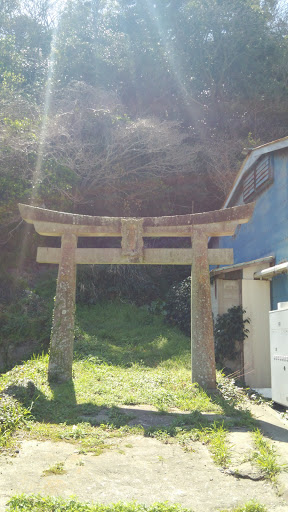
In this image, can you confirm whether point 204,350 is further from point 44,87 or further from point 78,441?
point 44,87

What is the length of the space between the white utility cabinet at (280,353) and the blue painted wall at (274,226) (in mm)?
1948

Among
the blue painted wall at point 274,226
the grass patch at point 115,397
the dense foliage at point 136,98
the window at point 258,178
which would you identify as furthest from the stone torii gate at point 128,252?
the dense foliage at point 136,98

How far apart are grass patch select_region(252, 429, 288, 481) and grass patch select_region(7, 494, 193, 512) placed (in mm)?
1242

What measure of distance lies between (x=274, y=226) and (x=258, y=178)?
1.73m

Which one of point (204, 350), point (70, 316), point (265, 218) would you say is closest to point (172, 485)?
point (204, 350)

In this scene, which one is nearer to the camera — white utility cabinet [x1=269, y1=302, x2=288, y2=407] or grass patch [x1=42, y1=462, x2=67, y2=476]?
grass patch [x1=42, y1=462, x2=67, y2=476]

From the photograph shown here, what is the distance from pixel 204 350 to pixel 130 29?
18.7 meters

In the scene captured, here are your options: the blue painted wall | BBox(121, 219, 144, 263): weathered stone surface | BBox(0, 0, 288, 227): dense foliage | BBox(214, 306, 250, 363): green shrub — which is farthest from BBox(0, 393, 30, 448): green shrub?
BBox(0, 0, 288, 227): dense foliage

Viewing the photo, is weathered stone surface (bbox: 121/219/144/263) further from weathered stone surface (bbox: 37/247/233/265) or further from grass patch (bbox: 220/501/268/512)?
grass patch (bbox: 220/501/268/512)

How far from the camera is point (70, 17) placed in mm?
21297

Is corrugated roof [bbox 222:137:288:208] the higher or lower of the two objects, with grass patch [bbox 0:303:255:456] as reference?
higher

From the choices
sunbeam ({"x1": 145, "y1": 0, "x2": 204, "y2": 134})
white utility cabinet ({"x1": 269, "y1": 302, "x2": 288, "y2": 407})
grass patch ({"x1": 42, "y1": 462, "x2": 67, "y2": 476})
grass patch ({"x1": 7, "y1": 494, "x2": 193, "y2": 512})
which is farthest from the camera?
sunbeam ({"x1": 145, "y1": 0, "x2": 204, "y2": 134})

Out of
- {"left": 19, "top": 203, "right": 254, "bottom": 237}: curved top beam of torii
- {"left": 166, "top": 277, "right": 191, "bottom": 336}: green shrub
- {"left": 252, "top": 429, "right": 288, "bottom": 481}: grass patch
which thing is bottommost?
{"left": 252, "top": 429, "right": 288, "bottom": 481}: grass patch

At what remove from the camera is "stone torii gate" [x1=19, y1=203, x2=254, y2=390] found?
8.20m
